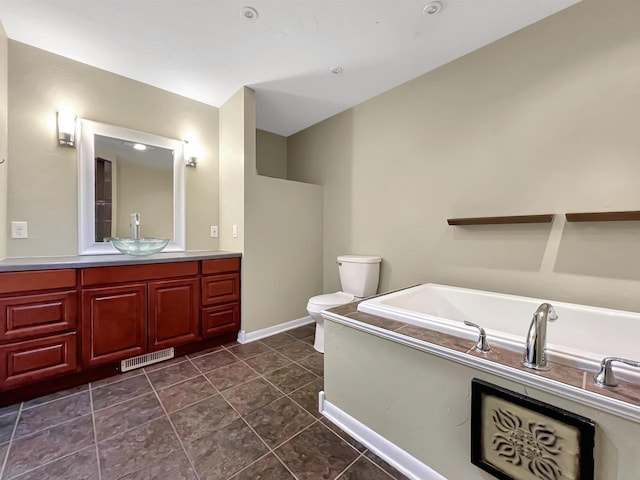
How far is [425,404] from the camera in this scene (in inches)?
44.1

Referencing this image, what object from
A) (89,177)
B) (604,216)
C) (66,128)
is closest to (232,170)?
(89,177)

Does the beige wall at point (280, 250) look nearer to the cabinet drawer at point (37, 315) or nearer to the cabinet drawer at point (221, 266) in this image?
the cabinet drawer at point (221, 266)

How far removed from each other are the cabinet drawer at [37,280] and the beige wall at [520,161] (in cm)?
239

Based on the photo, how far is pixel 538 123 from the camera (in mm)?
1694

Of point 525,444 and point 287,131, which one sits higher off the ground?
point 287,131

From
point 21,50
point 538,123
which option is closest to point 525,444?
point 538,123

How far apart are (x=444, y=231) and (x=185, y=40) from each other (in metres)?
2.44

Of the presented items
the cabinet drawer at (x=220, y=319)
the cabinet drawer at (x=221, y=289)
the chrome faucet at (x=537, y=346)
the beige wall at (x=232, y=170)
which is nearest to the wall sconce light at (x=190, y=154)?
the beige wall at (x=232, y=170)

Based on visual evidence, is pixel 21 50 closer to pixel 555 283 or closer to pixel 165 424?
pixel 165 424

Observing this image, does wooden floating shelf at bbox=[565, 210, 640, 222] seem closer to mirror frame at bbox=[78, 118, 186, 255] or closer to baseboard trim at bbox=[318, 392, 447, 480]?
baseboard trim at bbox=[318, 392, 447, 480]

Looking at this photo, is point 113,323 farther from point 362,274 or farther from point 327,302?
point 362,274

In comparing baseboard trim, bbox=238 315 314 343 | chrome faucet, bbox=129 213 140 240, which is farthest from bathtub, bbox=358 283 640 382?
chrome faucet, bbox=129 213 140 240

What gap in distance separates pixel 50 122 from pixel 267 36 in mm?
1800

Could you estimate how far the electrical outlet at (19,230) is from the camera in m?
1.88
